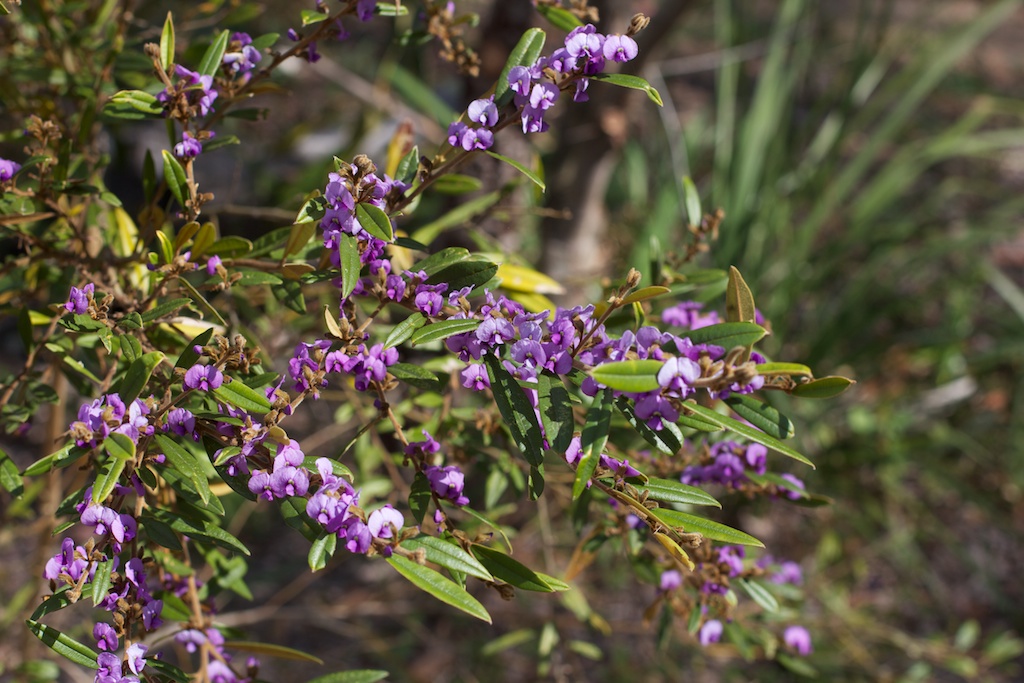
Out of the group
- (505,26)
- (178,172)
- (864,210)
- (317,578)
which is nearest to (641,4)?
(864,210)

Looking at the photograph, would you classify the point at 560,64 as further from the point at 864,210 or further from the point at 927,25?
the point at 927,25

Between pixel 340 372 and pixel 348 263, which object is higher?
pixel 348 263

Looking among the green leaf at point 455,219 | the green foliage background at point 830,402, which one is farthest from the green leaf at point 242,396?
the green foliage background at point 830,402

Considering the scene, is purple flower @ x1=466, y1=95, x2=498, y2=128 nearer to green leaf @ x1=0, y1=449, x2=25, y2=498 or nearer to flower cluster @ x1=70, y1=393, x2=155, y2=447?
flower cluster @ x1=70, y1=393, x2=155, y2=447

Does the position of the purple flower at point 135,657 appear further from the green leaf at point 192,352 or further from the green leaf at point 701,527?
the green leaf at point 701,527

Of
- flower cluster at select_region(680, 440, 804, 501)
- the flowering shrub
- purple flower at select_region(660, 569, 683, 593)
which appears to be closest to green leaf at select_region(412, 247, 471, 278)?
the flowering shrub

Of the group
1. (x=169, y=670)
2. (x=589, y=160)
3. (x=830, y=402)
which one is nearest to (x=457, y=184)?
(x=169, y=670)

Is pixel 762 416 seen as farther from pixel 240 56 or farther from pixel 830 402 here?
pixel 830 402
